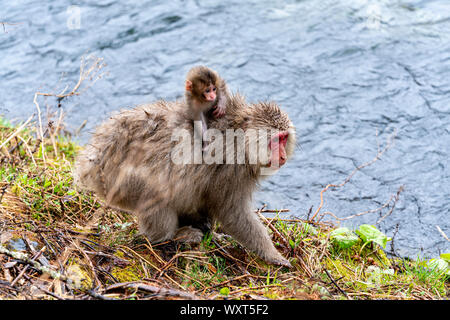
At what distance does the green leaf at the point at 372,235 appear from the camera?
550 centimetres

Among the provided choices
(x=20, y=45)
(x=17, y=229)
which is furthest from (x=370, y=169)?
(x=20, y=45)

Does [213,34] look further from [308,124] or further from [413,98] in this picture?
[413,98]

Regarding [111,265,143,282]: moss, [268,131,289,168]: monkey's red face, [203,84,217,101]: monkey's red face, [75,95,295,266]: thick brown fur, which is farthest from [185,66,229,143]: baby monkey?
[111,265,143,282]: moss

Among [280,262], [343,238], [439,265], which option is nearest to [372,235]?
[343,238]

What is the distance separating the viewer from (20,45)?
962 centimetres

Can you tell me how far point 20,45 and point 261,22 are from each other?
425cm

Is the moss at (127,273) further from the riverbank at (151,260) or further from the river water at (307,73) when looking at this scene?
the river water at (307,73)

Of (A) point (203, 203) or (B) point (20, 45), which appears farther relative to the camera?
(B) point (20, 45)

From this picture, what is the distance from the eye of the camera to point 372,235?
559cm

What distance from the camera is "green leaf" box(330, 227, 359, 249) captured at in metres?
5.49

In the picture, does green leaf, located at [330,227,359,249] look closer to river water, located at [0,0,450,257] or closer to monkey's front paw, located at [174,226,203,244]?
river water, located at [0,0,450,257]

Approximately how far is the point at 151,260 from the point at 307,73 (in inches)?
204

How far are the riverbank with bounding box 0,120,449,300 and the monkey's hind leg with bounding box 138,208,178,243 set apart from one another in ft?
0.33

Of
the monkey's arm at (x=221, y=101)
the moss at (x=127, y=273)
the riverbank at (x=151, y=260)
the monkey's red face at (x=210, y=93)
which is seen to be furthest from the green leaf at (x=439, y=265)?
the moss at (x=127, y=273)
